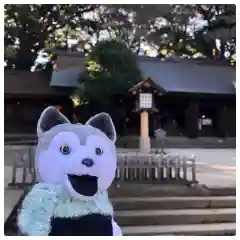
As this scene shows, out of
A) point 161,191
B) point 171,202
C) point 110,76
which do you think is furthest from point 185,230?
point 110,76

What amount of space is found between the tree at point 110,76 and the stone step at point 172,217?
12.6 ft

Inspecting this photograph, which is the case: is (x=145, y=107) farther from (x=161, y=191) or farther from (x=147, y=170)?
(x=161, y=191)

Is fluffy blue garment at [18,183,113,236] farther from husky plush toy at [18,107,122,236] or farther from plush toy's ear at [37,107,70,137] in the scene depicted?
plush toy's ear at [37,107,70,137]

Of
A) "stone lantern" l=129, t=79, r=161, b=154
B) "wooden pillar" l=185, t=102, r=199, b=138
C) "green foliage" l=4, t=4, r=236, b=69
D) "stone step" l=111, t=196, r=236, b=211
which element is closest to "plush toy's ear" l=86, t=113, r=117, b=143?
"stone step" l=111, t=196, r=236, b=211

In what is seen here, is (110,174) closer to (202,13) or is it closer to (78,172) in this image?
(78,172)

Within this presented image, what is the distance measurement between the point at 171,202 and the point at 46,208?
118cm

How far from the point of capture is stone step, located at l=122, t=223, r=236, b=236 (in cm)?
199

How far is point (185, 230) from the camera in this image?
2.03 meters

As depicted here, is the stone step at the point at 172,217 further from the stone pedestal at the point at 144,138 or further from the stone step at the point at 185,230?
the stone pedestal at the point at 144,138

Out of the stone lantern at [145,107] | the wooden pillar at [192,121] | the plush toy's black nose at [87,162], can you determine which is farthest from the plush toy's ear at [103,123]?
the wooden pillar at [192,121]

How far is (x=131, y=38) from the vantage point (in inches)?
272

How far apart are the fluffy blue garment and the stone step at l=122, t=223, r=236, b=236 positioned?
77 cm

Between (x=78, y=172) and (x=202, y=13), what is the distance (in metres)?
6.77
